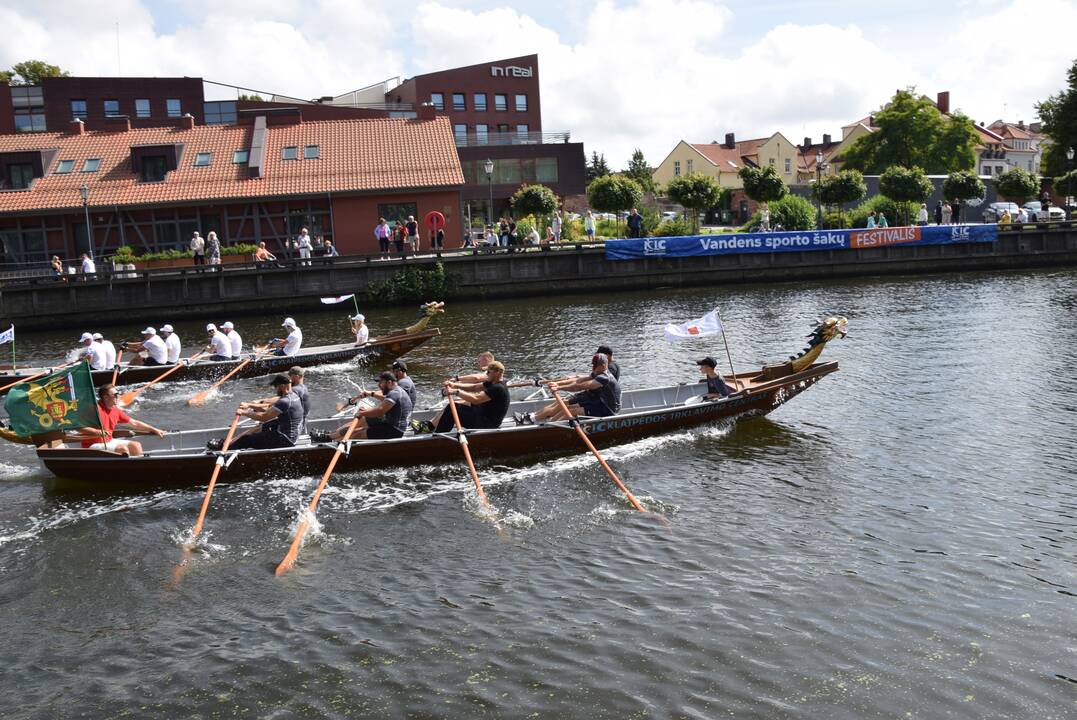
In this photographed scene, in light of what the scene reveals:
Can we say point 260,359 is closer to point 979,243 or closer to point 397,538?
point 397,538

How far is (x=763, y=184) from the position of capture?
4884 centimetres

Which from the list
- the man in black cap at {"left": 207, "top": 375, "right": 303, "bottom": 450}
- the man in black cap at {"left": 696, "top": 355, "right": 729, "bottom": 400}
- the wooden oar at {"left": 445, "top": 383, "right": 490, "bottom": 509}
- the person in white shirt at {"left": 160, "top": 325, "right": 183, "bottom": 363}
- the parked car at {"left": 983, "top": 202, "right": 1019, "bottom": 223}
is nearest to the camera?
the wooden oar at {"left": 445, "top": 383, "right": 490, "bottom": 509}

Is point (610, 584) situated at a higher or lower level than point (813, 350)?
lower

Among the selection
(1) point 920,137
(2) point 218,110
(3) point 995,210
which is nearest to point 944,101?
(1) point 920,137

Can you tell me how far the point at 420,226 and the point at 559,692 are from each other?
36.2m

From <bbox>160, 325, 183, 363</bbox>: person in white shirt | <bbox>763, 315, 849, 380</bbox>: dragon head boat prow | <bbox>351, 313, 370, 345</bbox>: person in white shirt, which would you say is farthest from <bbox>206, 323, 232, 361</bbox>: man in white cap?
<bbox>763, 315, 849, 380</bbox>: dragon head boat prow

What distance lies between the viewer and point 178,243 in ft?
143

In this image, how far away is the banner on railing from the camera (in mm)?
40094

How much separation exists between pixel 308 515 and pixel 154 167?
35.8 m

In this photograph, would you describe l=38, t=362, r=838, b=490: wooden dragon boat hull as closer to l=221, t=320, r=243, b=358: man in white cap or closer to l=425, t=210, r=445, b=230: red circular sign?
l=221, t=320, r=243, b=358: man in white cap

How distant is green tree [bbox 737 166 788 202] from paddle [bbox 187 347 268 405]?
3108 centimetres

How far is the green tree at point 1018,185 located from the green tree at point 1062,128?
1925cm

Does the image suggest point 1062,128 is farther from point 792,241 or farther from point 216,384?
point 216,384

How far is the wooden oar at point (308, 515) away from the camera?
38.9 ft
